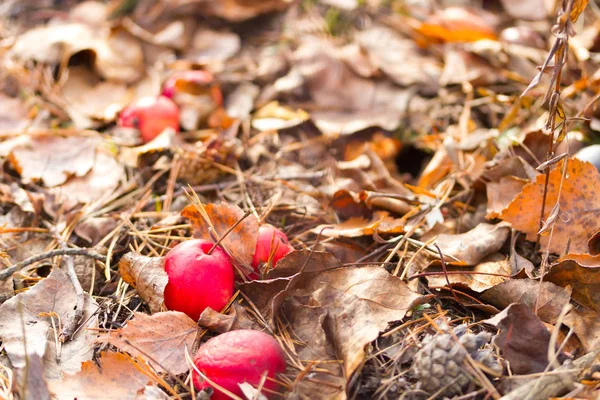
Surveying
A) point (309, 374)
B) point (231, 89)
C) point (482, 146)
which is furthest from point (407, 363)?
point (231, 89)

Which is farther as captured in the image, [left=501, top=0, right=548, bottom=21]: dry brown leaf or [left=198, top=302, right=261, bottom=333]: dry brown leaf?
[left=501, top=0, right=548, bottom=21]: dry brown leaf

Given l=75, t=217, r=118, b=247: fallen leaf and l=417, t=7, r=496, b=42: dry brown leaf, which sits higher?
l=417, t=7, r=496, b=42: dry brown leaf

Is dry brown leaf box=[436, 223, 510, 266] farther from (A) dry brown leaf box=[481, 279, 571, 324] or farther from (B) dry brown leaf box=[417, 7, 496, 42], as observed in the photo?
(B) dry brown leaf box=[417, 7, 496, 42]

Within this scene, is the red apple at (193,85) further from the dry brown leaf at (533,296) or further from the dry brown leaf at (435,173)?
the dry brown leaf at (533,296)

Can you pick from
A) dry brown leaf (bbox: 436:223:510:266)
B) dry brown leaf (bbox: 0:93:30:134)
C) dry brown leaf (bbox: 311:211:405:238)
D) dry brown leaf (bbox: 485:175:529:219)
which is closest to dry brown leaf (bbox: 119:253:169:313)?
dry brown leaf (bbox: 311:211:405:238)

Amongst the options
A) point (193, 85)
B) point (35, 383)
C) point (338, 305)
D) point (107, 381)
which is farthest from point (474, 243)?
point (193, 85)

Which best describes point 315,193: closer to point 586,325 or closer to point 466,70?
point 586,325

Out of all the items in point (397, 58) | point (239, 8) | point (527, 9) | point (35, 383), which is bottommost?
point (35, 383)
